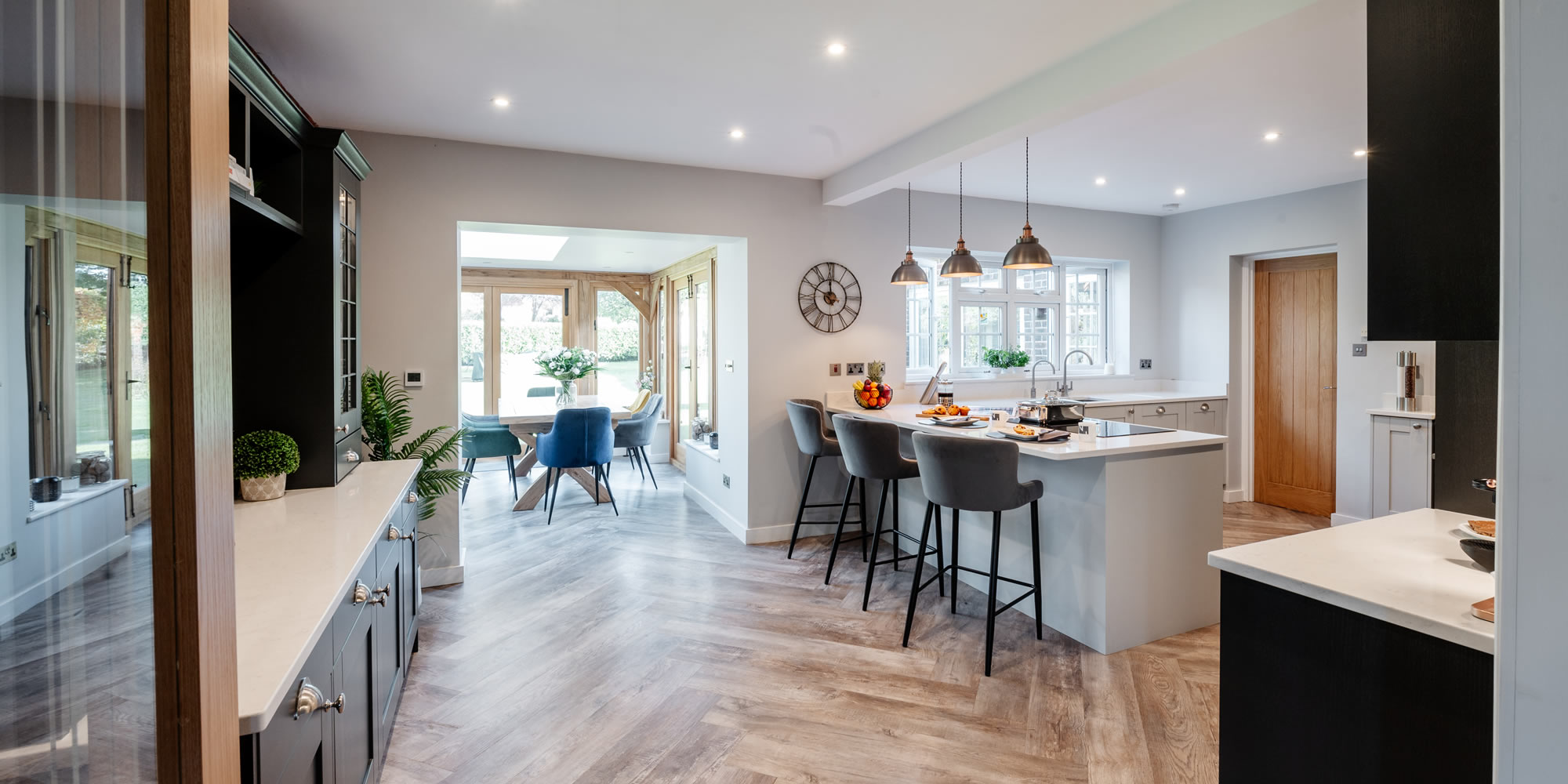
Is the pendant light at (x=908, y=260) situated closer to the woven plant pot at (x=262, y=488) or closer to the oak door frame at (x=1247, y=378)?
the oak door frame at (x=1247, y=378)

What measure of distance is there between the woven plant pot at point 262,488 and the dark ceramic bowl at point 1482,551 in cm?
309

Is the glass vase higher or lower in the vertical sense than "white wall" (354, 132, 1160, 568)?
lower

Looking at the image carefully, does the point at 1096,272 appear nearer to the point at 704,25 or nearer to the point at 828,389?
the point at 828,389

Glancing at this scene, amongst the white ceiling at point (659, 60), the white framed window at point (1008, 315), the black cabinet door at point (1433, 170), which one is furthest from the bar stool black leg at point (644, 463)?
the black cabinet door at point (1433, 170)

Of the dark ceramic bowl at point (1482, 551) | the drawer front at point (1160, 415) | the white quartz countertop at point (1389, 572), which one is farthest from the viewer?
the drawer front at point (1160, 415)

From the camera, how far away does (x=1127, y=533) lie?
3.03m

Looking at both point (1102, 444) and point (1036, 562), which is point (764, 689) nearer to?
point (1036, 562)

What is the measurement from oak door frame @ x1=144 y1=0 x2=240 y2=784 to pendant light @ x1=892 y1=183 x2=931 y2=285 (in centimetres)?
390

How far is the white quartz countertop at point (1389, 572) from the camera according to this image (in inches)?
47.3

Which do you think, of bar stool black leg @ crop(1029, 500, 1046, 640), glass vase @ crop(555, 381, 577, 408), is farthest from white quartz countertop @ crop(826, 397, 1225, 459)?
glass vase @ crop(555, 381, 577, 408)

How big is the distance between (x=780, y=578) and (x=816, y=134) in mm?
2375

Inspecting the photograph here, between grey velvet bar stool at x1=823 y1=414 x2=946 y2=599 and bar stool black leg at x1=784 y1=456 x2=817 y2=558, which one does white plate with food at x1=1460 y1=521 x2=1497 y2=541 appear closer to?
grey velvet bar stool at x1=823 y1=414 x2=946 y2=599

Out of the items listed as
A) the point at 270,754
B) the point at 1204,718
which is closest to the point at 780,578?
the point at 1204,718

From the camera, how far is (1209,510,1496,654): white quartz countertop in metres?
1.20
